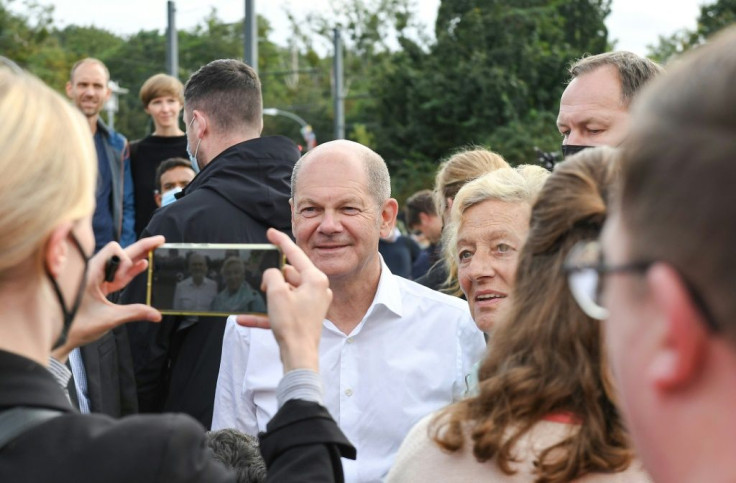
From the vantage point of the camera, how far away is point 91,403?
4863 millimetres

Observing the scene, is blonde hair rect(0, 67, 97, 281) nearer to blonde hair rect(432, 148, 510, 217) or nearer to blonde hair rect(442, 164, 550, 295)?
blonde hair rect(442, 164, 550, 295)

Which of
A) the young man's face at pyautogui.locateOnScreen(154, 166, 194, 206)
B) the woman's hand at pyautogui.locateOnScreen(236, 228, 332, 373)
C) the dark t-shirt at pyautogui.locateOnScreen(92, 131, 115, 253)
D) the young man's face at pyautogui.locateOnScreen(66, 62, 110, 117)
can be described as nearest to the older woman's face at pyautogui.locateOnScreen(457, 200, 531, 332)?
the woman's hand at pyautogui.locateOnScreen(236, 228, 332, 373)

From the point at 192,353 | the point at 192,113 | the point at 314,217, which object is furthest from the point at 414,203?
the point at 314,217

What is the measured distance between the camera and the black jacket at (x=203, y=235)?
5.19 meters

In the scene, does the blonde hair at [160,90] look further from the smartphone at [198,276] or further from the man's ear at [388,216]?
the smartphone at [198,276]

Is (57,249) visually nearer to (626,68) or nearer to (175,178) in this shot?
(626,68)

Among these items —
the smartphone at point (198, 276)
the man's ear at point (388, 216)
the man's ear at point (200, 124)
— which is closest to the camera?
the smartphone at point (198, 276)

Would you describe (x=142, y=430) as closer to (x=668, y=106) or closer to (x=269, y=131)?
(x=668, y=106)

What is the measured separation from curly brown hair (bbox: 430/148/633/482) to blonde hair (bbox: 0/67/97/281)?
959 mm

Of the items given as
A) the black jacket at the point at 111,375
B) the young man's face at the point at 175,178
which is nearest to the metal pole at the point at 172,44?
Answer: the young man's face at the point at 175,178

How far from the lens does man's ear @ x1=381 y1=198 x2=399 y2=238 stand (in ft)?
14.9

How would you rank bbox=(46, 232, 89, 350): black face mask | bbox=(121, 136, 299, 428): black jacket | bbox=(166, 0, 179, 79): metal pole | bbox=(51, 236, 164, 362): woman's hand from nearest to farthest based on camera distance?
bbox=(46, 232, 89, 350): black face mask, bbox=(51, 236, 164, 362): woman's hand, bbox=(121, 136, 299, 428): black jacket, bbox=(166, 0, 179, 79): metal pole

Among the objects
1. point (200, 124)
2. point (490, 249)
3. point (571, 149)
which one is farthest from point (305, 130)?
point (490, 249)

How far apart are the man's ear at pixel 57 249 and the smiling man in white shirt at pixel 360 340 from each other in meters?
2.16
